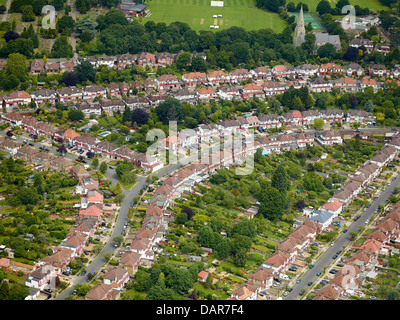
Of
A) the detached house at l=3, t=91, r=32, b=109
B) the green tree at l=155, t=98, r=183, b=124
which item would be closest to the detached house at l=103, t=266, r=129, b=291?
the green tree at l=155, t=98, r=183, b=124

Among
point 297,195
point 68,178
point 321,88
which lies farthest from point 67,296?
point 321,88

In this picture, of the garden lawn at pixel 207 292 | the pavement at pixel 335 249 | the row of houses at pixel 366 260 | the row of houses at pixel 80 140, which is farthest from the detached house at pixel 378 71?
the garden lawn at pixel 207 292

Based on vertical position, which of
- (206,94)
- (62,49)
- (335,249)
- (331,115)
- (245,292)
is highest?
(62,49)

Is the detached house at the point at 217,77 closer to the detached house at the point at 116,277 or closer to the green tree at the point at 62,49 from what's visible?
the green tree at the point at 62,49

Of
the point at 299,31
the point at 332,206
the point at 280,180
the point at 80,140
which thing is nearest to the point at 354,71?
the point at 299,31

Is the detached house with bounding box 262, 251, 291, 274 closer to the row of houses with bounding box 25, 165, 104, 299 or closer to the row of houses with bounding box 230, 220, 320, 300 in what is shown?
the row of houses with bounding box 230, 220, 320, 300

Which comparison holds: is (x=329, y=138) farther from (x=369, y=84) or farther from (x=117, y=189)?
(x=117, y=189)
